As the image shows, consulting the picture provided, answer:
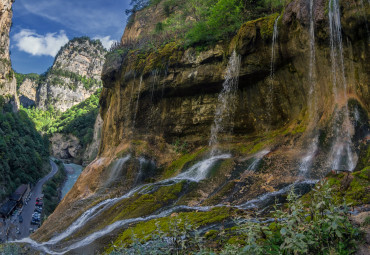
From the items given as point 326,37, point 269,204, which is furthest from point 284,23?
point 269,204

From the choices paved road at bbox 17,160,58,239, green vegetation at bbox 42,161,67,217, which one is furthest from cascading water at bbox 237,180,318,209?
green vegetation at bbox 42,161,67,217

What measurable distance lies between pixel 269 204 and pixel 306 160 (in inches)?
136

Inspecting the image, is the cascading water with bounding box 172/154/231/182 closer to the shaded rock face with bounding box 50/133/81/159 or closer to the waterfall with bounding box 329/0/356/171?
the waterfall with bounding box 329/0/356/171

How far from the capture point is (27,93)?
151625 millimetres

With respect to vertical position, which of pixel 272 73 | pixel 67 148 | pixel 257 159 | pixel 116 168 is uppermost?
pixel 67 148

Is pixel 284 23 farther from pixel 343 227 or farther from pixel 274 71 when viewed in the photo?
pixel 343 227

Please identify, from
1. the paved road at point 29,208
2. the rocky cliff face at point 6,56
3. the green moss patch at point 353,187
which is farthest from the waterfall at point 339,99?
the rocky cliff face at point 6,56

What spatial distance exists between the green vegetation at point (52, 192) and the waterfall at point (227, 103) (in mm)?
31466

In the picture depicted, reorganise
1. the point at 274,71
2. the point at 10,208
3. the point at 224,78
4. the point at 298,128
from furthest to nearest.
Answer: the point at 10,208 → the point at 224,78 → the point at 274,71 → the point at 298,128

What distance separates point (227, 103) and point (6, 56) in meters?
67.5

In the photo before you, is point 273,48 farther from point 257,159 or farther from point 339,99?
point 257,159

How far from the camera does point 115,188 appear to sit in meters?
16.8

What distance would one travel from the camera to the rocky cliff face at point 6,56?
63.0 m

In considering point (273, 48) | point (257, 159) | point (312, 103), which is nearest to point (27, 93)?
point (273, 48)
